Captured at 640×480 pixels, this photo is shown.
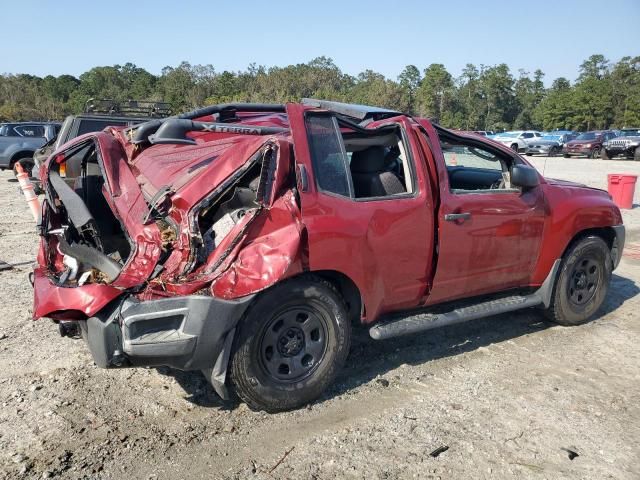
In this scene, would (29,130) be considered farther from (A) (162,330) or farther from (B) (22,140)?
(A) (162,330)

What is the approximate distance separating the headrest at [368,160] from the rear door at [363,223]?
227mm

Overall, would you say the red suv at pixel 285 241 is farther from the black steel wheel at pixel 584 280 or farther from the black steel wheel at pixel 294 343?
the black steel wheel at pixel 584 280

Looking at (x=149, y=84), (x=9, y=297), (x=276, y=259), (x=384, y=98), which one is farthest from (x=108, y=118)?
(x=149, y=84)

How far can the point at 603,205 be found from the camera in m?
5.26

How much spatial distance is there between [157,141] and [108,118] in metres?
6.27

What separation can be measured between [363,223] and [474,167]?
1.93 metres

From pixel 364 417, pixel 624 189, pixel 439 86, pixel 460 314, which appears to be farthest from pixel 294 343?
pixel 439 86

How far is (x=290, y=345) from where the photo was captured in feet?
11.6

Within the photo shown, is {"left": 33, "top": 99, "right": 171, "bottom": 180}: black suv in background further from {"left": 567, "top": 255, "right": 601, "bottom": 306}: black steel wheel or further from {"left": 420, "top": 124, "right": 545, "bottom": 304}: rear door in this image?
{"left": 567, "top": 255, "right": 601, "bottom": 306}: black steel wheel

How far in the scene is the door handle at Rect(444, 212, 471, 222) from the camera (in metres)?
4.09

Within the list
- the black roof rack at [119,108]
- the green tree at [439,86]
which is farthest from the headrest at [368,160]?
the green tree at [439,86]

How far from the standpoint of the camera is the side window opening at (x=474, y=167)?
4.56 metres

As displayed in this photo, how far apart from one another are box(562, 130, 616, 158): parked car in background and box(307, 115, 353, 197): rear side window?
3412cm

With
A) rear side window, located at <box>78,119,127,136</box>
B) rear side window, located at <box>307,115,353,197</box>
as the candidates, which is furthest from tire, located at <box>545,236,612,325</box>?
rear side window, located at <box>78,119,127,136</box>
